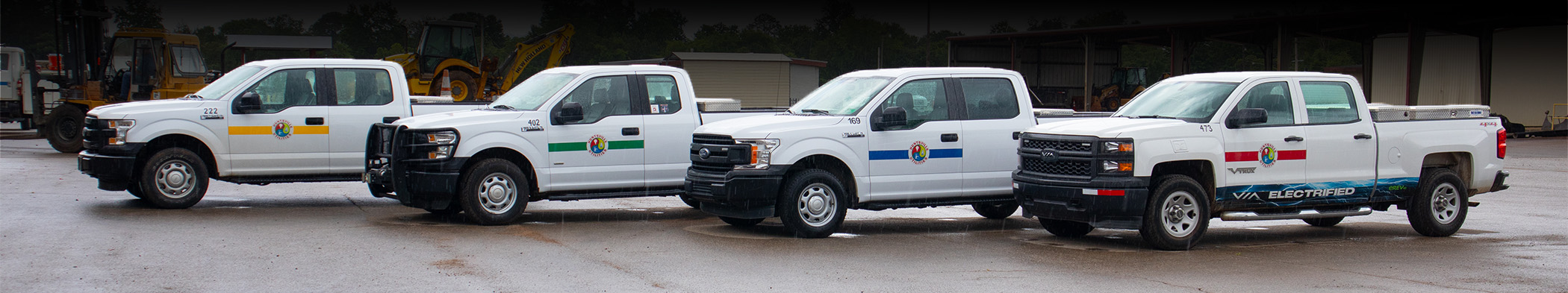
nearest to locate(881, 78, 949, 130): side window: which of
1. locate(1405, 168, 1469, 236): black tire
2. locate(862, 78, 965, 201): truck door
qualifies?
locate(862, 78, 965, 201): truck door

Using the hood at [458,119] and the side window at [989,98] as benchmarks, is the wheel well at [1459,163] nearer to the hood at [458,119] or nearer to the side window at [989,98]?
the side window at [989,98]

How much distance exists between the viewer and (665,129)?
38.0 ft

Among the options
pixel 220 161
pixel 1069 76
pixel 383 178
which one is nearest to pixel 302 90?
pixel 220 161

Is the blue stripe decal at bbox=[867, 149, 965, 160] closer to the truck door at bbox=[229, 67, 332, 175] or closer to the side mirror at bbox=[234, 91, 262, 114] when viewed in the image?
the truck door at bbox=[229, 67, 332, 175]

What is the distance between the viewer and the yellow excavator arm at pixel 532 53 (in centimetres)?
3406

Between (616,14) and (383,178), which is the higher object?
(616,14)

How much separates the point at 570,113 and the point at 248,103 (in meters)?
3.41

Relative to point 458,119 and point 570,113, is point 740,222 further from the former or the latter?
point 458,119

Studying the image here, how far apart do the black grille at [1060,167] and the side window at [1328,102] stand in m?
2.08

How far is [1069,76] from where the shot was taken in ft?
175

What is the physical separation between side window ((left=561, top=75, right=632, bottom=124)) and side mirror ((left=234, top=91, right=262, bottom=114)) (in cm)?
317

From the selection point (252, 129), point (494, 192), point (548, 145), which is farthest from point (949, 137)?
point (252, 129)

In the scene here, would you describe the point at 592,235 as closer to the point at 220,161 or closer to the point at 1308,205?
the point at 220,161

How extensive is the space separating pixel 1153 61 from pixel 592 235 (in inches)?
3484
